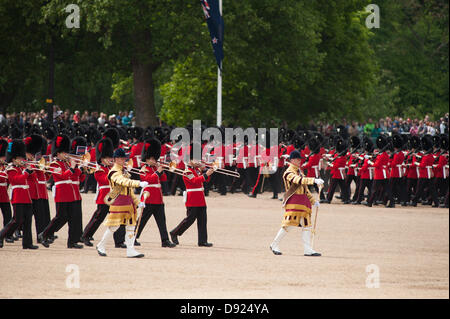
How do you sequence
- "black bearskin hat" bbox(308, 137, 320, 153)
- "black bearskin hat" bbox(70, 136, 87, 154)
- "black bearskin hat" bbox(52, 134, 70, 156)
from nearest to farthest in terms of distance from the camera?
"black bearskin hat" bbox(52, 134, 70, 156), "black bearskin hat" bbox(70, 136, 87, 154), "black bearskin hat" bbox(308, 137, 320, 153)

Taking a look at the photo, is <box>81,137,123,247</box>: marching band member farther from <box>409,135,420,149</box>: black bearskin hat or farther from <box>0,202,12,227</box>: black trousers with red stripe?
<box>409,135,420,149</box>: black bearskin hat

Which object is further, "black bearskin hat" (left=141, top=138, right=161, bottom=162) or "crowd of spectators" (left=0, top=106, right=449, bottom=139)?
"crowd of spectators" (left=0, top=106, right=449, bottom=139)

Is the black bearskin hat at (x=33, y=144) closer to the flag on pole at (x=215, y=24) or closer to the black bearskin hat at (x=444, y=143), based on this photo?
the black bearskin hat at (x=444, y=143)

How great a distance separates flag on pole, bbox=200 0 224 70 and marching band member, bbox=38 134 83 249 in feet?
48.4

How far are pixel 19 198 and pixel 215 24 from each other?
51.9 feet

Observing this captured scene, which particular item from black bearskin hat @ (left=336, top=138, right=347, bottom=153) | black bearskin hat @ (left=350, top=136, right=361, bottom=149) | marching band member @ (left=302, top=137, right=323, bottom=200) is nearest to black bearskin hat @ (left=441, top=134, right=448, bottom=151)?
black bearskin hat @ (left=350, top=136, right=361, bottom=149)

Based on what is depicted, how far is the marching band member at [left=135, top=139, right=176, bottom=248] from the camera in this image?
13.5 metres

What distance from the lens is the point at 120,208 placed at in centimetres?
1224

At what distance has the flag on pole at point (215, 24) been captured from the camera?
2736cm

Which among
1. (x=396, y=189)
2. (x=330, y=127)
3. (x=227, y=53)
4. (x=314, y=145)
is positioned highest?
(x=227, y=53)

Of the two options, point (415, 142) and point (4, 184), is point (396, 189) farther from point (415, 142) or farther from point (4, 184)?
point (4, 184)

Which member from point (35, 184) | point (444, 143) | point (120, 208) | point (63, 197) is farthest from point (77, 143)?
point (444, 143)

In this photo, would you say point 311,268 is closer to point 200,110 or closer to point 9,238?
point 9,238

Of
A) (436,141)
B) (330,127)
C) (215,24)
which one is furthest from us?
(330,127)
